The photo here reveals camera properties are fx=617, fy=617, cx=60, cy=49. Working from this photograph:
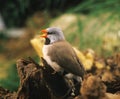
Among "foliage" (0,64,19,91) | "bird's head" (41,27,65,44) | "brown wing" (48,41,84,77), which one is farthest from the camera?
"foliage" (0,64,19,91)

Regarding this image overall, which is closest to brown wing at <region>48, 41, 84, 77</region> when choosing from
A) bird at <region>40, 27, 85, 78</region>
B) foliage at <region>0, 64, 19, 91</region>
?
bird at <region>40, 27, 85, 78</region>

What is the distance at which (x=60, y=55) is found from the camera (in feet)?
8.85

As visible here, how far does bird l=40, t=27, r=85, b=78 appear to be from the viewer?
259cm

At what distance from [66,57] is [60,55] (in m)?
0.04

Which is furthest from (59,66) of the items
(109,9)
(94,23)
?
(94,23)

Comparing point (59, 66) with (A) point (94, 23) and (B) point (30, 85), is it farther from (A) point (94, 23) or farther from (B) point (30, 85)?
(A) point (94, 23)

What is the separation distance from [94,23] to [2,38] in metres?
3.63

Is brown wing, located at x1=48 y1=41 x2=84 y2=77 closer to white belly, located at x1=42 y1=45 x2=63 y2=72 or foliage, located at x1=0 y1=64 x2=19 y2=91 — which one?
white belly, located at x1=42 y1=45 x2=63 y2=72

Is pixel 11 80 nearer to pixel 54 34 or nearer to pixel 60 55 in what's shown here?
pixel 54 34

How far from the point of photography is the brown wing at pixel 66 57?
101 inches

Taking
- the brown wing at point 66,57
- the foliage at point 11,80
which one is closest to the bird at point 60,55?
the brown wing at point 66,57

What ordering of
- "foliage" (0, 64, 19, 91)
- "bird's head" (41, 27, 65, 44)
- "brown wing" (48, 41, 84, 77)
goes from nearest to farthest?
"brown wing" (48, 41, 84, 77), "bird's head" (41, 27, 65, 44), "foliage" (0, 64, 19, 91)

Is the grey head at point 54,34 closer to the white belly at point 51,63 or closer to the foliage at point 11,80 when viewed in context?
the white belly at point 51,63

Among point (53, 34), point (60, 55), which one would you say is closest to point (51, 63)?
point (60, 55)
